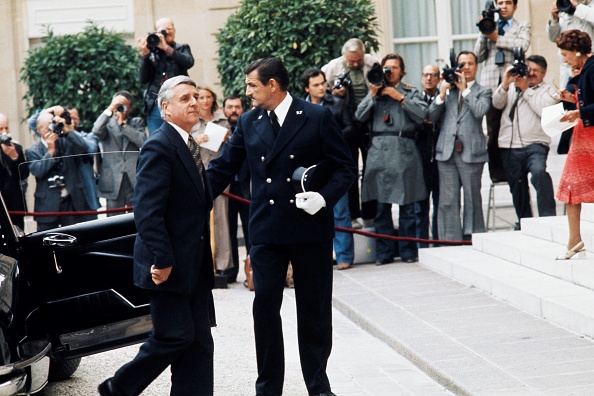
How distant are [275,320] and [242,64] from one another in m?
8.12

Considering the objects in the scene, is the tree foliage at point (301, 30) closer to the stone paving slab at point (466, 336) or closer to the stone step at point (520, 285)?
the stone step at point (520, 285)

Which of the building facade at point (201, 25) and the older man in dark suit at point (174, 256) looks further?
the building facade at point (201, 25)

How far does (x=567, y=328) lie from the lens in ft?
27.1

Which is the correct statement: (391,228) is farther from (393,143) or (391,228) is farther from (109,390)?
(109,390)

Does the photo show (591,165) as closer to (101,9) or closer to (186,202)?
(186,202)

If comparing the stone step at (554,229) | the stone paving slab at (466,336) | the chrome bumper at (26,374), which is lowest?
the stone paving slab at (466,336)

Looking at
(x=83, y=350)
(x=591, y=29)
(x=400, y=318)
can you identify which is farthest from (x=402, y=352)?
(x=591, y=29)

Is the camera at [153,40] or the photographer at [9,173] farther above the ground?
the camera at [153,40]

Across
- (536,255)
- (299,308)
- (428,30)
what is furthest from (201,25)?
(299,308)

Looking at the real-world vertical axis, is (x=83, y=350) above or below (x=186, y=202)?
below

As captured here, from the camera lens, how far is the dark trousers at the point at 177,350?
19.9 ft

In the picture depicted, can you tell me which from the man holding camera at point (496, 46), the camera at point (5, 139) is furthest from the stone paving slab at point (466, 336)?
the camera at point (5, 139)

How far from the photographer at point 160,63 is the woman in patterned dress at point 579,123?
Answer: 5.31 metres

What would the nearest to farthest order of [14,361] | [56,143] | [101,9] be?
[14,361]
[56,143]
[101,9]
